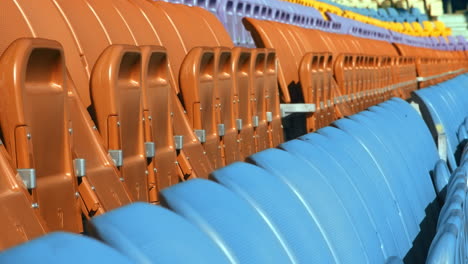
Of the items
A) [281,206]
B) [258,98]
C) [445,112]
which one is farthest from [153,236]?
[445,112]

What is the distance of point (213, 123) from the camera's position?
2135mm

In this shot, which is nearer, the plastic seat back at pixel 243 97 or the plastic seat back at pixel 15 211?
the plastic seat back at pixel 15 211

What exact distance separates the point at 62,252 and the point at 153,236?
0.43 ft

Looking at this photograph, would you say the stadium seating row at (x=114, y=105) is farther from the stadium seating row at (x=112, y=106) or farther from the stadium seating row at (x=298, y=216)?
the stadium seating row at (x=298, y=216)

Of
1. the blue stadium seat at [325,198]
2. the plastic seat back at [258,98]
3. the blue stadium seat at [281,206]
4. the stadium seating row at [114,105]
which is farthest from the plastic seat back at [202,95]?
the blue stadium seat at [281,206]

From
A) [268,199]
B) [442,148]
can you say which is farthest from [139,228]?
[442,148]

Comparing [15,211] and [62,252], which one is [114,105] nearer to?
[15,211]

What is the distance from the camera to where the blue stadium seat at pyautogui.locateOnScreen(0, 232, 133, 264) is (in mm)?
564

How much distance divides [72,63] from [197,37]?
1.05m

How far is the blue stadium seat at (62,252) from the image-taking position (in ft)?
1.85

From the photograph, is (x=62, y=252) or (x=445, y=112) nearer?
(x=62, y=252)

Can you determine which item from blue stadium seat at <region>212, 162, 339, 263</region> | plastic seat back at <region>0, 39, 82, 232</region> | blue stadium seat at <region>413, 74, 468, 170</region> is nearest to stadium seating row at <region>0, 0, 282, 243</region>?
plastic seat back at <region>0, 39, 82, 232</region>

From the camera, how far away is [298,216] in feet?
3.51

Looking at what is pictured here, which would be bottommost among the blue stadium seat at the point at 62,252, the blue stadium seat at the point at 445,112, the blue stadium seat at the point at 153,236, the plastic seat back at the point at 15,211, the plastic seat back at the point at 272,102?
the blue stadium seat at the point at 445,112
